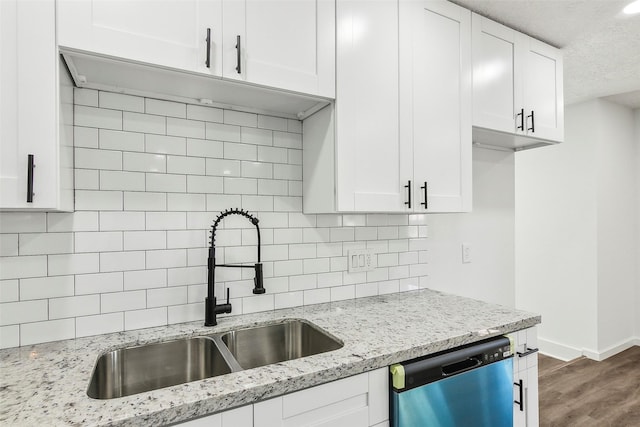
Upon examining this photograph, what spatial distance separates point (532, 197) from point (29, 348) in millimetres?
4384

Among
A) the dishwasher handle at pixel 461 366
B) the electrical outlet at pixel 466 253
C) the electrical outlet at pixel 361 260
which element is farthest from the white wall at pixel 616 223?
the dishwasher handle at pixel 461 366

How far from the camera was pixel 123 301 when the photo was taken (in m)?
1.46

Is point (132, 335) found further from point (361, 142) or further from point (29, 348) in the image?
point (361, 142)

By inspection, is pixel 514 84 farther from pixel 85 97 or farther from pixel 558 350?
pixel 558 350

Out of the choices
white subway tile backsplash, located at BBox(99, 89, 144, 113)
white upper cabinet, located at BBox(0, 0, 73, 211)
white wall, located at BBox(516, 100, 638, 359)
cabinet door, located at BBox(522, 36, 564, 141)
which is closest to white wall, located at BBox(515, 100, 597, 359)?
white wall, located at BBox(516, 100, 638, 359)

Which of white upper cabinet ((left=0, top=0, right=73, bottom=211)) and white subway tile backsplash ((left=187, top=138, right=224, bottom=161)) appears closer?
white upper cabinet ((left=0, top=0, right=73, bottom=211))

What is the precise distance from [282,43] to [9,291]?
1.34m

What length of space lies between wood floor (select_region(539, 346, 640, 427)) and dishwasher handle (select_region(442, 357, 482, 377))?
1680mm

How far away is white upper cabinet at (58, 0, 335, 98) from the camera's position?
3.79 feet

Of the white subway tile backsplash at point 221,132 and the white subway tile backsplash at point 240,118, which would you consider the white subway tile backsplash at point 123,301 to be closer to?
the white subway tile backsplash at point 221,132

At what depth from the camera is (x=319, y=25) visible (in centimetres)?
153

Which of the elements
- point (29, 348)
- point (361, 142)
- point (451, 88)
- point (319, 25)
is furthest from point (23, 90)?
point (451, 88)

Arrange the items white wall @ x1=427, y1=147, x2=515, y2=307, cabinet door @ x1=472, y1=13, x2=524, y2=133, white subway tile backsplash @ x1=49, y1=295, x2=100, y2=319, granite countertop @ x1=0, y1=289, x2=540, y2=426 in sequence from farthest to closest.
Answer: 1. white wall @ x1=427, y1=147, x2=515, y2=307
2. cabinet door @ x1=472, y1=13, x2=524, y2=133
3. white subway tile backsplash @ x1=49, y1=295, x2=100, y2=319
4. granite countertop @ x1=0, y1=289, x2=540, y2=426

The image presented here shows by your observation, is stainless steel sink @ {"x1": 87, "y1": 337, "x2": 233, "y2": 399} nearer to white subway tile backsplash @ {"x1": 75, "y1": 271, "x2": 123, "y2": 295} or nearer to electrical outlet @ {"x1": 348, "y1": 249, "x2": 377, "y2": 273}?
white subway tile backsplash @ {"x1": 75, "y1": 271, "x2": 123, "y2": 295}
